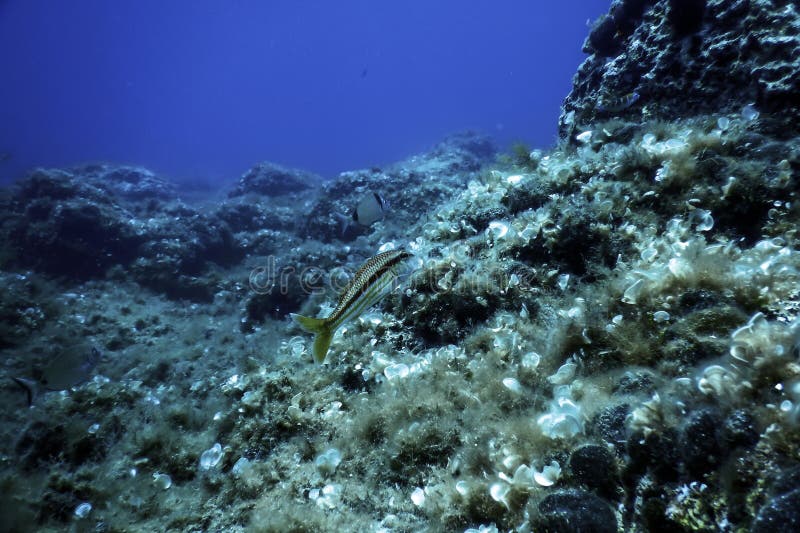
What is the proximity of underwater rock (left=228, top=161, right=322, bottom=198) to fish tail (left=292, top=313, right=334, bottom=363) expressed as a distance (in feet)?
73.3

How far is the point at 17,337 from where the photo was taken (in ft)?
29.7

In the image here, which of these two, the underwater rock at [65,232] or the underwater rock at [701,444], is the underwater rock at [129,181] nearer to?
the underwater rock at [65,232]

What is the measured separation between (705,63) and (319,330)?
270 inches

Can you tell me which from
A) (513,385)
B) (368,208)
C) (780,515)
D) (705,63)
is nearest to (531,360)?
(513,385)

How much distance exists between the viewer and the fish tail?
2.97 m

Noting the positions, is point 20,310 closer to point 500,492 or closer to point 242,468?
point 242,468

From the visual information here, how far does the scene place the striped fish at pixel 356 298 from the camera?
9.72 feet

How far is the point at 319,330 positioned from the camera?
3.03m

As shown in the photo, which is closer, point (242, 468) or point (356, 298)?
point (356, 298)

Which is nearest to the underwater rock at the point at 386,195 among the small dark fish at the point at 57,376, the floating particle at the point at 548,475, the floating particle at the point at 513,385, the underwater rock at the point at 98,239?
the underwater rock at the point at 98,239

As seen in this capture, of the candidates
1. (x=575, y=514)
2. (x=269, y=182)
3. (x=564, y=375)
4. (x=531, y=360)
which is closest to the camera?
(x=575, y=514)

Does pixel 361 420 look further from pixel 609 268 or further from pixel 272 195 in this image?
pixel 272 195

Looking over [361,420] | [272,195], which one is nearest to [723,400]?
[361,420]

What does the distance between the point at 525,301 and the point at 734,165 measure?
2524mm
